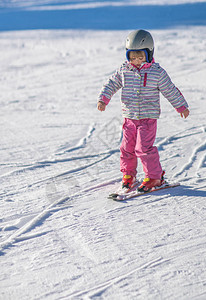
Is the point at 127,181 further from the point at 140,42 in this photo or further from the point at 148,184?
the point at 140,42

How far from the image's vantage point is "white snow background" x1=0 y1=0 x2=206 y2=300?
77.5 inches

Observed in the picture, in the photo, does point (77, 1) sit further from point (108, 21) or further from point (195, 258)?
point (195, 258)

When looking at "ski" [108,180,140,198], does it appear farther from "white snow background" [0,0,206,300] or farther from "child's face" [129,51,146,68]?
"child's face" [129,51,146,68]

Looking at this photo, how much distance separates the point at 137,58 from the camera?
108 inches

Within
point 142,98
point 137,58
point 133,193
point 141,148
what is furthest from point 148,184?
point 137,58

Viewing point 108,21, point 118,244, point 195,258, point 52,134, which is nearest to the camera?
point 195,258

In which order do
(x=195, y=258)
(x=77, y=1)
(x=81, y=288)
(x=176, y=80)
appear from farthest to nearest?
(x=77, y=1) < (x=176, y=80) < (x=195, y=258) < (x=81, y=288)

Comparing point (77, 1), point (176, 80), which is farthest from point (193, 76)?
point (77, 1)

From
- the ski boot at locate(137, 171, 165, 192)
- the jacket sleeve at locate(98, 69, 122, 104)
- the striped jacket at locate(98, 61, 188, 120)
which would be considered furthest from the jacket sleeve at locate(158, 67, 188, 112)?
the ski boot at locate(137, 171, 165, 192)

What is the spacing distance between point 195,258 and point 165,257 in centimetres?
15

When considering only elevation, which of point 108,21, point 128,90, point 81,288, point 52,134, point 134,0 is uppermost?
point 134,0

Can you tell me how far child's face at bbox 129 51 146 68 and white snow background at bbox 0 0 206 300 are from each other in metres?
0.89

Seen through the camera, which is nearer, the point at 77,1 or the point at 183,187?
the point at 183,187

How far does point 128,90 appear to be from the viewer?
110 inches
